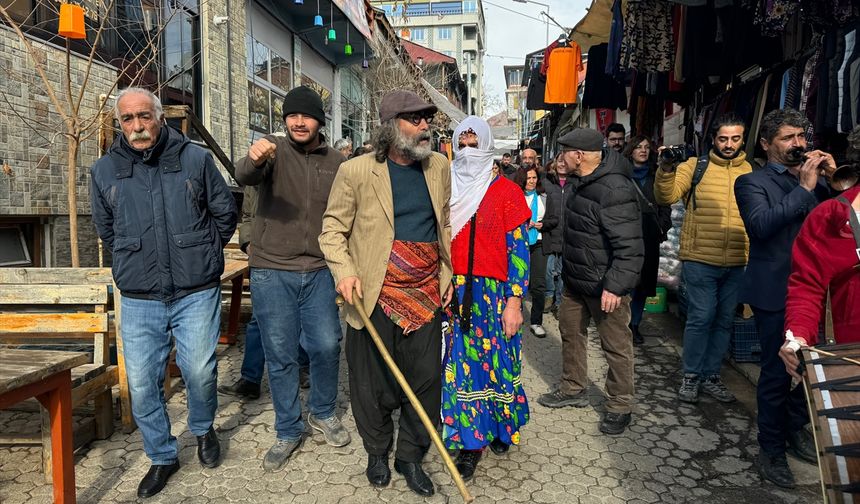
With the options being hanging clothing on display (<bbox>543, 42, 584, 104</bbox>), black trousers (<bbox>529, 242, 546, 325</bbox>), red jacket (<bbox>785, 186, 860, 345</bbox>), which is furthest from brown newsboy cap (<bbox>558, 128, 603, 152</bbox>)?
hanging clothing on display (<bbox>543, 42, 584, 104</bbox>)

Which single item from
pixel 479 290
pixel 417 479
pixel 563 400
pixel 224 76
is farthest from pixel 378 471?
pixel 224 76

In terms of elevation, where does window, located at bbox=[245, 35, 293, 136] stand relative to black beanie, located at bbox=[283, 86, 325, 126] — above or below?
above

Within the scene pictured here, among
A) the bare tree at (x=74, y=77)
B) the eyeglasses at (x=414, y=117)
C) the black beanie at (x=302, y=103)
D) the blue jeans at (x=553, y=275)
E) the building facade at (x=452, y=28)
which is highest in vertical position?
the building facade at (x=452, y=28)

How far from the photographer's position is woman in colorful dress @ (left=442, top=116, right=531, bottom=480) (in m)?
3.09

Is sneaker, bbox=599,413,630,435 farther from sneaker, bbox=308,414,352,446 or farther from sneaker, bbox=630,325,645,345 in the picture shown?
sneaker, bbox=630,325,645,345

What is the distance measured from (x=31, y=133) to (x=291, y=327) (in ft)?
15.8

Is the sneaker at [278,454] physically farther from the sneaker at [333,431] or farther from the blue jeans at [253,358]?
the blue jeans at [253,358]

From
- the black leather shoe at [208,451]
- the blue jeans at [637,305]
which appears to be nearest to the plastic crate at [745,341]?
the blue jeans at [637,305]

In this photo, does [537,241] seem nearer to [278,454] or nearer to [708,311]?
[708,311]

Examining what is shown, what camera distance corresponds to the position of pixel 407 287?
112 inches

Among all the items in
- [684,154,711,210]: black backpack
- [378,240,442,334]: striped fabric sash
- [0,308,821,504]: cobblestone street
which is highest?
[684,154,711,210]: black backpack

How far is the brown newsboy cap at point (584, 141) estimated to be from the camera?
369 cm

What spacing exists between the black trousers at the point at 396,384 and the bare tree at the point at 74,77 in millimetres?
3754

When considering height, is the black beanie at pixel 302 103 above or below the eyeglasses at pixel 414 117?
above
